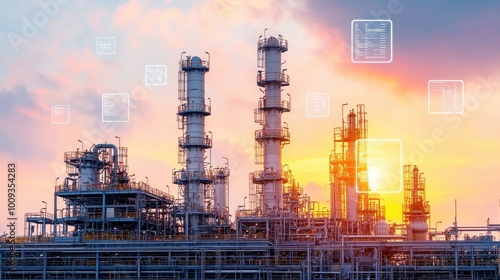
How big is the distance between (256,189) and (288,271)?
1462 cm

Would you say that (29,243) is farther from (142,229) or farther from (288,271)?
(288,271)

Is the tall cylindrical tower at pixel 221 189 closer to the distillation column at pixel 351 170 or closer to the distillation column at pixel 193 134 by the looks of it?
the distillation column at pixel 193 134

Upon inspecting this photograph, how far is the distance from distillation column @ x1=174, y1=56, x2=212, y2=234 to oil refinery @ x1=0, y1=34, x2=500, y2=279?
11cm

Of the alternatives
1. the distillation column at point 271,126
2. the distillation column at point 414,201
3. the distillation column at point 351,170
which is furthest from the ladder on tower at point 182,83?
the distillation column at point 414,201

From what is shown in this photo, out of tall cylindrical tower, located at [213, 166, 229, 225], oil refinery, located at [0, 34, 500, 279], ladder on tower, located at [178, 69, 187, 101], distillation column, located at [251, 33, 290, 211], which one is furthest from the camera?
tall cylindrical tower, located at [213, 166, 229, 225]

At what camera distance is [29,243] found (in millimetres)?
75938

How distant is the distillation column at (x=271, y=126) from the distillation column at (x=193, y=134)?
5.14 meters

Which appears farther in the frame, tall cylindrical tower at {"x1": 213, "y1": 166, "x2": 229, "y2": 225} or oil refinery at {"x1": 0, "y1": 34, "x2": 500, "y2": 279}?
tall cylindrical tower at {"x1": 213, "y1": 166, "x2": 229, "y2": 225}

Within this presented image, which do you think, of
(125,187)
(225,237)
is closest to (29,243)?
(125,187)

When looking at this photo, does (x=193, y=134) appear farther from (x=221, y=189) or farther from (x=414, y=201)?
(x=414, y=201)

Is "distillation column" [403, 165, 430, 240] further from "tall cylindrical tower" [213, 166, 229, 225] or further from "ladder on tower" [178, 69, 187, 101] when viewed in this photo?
"ladder on tower" [178, 69, 187, 101]

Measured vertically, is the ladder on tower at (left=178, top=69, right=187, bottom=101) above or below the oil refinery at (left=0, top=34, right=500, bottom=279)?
above

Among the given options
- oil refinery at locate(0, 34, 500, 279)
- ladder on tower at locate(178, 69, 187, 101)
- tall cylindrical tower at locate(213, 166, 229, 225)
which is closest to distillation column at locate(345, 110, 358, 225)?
oil refinery at locate(0, 34, 500, 279)

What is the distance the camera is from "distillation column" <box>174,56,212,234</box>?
84.1 m
